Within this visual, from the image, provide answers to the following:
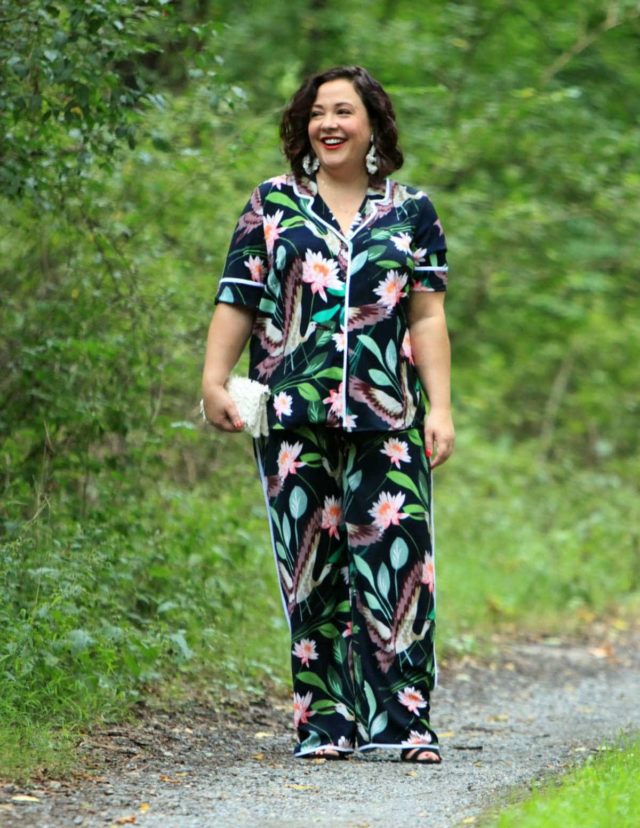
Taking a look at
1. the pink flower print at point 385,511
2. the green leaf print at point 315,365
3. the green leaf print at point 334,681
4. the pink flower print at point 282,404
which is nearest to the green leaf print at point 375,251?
the green leaf print at point 315,365

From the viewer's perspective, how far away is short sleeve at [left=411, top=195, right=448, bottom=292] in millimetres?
4758

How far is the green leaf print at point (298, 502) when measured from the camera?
470cm

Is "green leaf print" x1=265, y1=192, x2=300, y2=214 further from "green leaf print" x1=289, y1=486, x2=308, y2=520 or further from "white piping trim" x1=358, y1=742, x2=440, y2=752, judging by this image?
"white piping trim" x1=358, y1=742, x2=440, y2=752

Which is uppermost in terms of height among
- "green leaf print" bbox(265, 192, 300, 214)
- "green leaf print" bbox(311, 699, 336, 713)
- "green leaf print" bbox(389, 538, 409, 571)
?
"green leaf print" bbox(265, 192, 300, 214)

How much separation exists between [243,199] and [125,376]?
7.76 ft

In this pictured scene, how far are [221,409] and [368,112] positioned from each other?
1.03m

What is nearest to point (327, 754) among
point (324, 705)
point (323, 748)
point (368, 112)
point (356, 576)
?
point (323, 748)

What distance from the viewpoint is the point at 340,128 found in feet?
15.5

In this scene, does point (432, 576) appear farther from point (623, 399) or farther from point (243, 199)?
point (623, 399)

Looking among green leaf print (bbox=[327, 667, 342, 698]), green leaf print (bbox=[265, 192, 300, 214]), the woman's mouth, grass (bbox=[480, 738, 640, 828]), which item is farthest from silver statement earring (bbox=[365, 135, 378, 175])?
grass (bbox=[480, 738, 640, 828])

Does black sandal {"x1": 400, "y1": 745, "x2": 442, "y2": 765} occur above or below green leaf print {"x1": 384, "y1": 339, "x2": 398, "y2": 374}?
below

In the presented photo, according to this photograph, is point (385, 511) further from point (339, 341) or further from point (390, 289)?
point (390, 289)

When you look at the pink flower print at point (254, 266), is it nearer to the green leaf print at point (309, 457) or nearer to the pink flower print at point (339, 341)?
the pink flower print at point (339, 341)

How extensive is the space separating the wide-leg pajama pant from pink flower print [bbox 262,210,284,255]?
58cm
